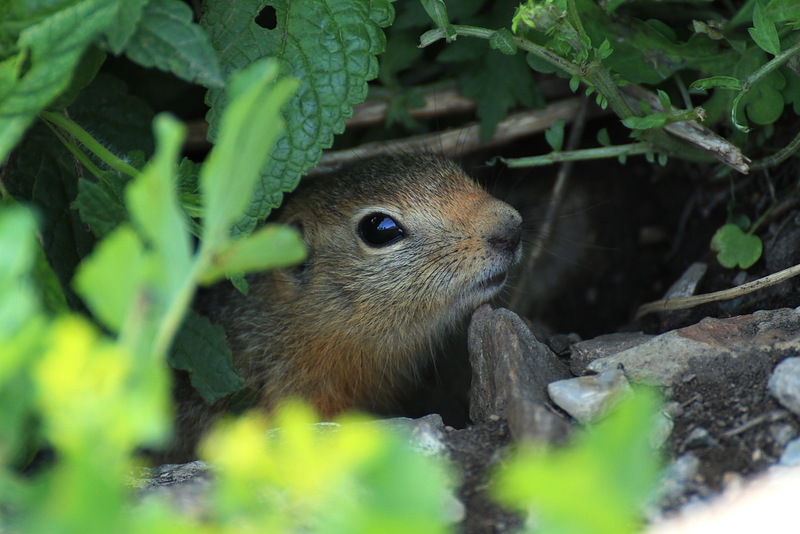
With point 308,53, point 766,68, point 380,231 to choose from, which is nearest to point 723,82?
point 766,68

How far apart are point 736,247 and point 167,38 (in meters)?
2.70

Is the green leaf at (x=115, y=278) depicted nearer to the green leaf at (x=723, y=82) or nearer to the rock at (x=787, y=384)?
the rock at (x=787, y=384)

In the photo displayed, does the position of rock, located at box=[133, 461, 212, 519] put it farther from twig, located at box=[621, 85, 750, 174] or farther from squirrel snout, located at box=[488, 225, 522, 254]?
twig, located at box=[621, 85, 750, 174]

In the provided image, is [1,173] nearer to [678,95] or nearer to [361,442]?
[361,442]

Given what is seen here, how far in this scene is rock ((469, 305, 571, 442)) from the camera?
7.23 ft

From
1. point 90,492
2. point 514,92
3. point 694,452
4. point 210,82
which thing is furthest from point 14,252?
point 514,92

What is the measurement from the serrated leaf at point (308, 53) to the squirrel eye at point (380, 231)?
96 centimetres

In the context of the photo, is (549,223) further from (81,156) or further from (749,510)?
(749,510)

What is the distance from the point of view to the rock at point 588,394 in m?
2.37

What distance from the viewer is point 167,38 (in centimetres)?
244

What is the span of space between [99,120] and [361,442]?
308cm

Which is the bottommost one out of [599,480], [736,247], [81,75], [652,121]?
[736,247]

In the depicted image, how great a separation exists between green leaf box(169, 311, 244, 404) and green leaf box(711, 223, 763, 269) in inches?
90.4

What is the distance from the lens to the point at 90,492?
3.71 ft
